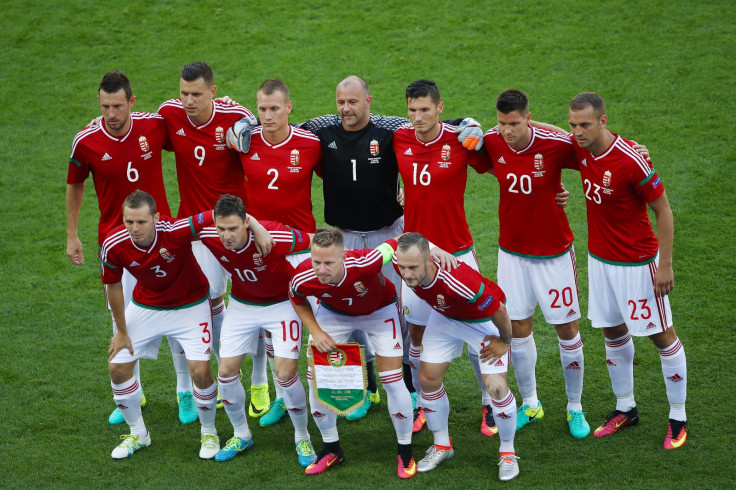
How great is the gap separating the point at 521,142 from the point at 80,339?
477 centimetres

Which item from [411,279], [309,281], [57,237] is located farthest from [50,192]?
[411,279]

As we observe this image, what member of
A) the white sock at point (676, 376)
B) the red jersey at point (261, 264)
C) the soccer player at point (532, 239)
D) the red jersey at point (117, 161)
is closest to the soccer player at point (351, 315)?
the red jersey at point (261, 264)

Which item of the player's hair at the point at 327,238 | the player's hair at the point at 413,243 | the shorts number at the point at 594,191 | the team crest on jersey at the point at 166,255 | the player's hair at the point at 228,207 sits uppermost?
the player's hair at the point at 228,207

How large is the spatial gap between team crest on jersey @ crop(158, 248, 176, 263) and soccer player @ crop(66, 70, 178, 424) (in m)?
0.89

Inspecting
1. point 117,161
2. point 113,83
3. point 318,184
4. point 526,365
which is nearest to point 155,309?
point 117,161

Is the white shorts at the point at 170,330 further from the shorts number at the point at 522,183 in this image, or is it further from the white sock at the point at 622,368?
the white sock at the point at 622,368

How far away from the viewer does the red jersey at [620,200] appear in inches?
249

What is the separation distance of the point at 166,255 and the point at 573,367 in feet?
10.7

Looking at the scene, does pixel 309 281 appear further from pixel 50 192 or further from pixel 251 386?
pixel 50 192

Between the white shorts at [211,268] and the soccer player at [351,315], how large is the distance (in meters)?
1.16

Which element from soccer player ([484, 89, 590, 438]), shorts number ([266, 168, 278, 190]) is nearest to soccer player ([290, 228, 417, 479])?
shorts number ([266, 168, 278, 190])

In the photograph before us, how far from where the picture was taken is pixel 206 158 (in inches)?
289

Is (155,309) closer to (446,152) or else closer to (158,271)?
(158,271)

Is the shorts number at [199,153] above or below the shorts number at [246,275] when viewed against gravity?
above
